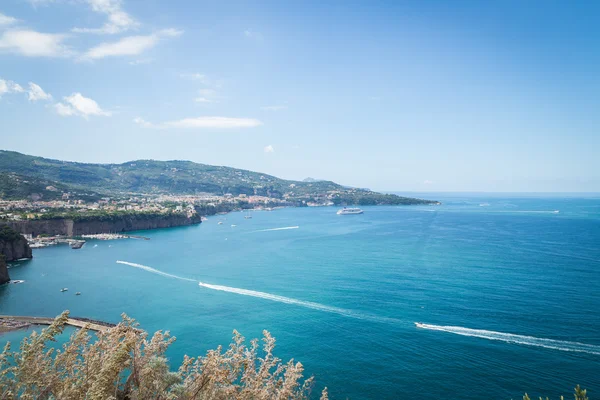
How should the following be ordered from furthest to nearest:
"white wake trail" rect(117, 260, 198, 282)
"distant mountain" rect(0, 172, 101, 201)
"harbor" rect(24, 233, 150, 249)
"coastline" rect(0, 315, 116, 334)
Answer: "distant mountain" rect(0, 172, 101, 201) → "harbor" rect(24, 233, 150, 249) → "white wake trail" rect(117, 260, 198, 282) → "coastline" rect(0, 315, 116, 334)

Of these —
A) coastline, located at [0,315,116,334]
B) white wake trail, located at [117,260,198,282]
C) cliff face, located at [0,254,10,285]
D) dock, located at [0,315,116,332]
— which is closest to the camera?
coastline, located at [0,315,116,334]

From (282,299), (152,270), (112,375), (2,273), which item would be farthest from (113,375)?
(2,273)

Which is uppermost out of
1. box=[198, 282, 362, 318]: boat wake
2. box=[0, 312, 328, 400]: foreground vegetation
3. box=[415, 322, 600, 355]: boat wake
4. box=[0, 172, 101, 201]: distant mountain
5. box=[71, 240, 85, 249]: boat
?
box=[0, 172, 101, 201]: distant mountain

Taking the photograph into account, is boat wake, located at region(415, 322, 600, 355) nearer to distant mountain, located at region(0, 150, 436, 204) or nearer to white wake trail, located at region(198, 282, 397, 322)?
white wake trail, located at region(198, 282, 397, 322)

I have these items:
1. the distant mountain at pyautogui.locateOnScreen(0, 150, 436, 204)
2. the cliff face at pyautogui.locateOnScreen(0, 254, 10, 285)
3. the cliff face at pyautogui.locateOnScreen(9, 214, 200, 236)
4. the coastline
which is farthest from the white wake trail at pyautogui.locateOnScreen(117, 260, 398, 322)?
the distant mountain at pyautogui.locateOnScreen(0, 150, 436, 204)

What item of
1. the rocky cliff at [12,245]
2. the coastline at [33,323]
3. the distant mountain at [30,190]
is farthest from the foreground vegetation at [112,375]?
the distant mountain at [30,190]

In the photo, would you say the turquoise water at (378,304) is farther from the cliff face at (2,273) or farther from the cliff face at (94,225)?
the cliff face at (94,225)

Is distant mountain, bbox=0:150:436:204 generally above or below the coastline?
above

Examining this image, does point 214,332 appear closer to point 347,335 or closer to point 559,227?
point 347,335
